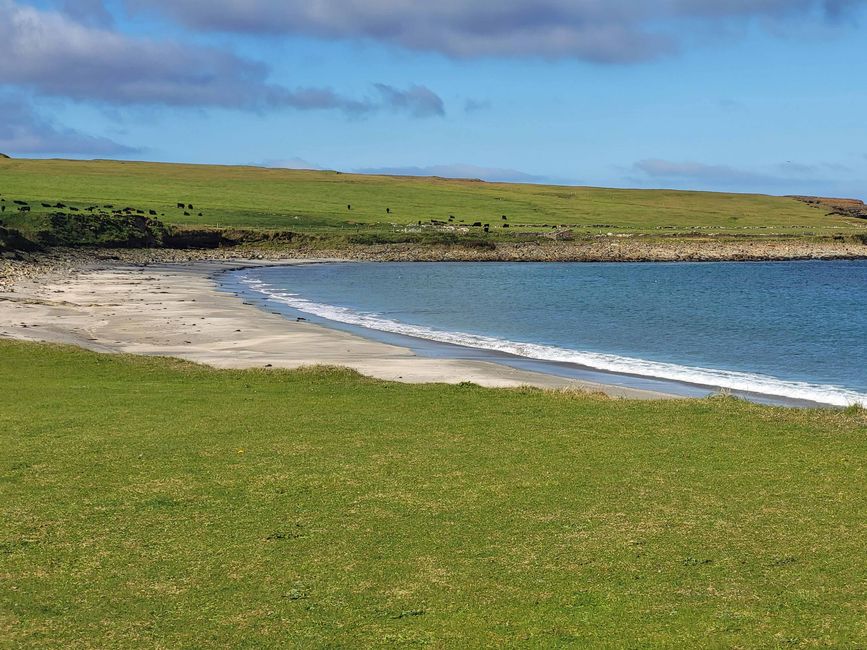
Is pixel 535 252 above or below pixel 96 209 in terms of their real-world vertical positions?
below

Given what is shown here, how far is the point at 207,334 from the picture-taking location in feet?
142

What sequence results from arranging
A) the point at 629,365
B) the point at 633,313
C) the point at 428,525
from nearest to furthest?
the point at 428,525, the point at 629,365, the point at 633,313

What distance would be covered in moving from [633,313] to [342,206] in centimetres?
10366

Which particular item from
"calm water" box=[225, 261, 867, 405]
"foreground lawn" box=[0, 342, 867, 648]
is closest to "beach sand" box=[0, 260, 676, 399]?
"calm water" box=[225, 261, 867, 405]

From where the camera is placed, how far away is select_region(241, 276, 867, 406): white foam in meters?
31.1

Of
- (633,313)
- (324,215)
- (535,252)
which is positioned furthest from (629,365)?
(324,215)

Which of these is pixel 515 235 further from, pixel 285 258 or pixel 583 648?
pixel 583 648

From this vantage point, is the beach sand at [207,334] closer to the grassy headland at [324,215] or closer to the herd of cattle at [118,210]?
the grassy headland at [324,215]

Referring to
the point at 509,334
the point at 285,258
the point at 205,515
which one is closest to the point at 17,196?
the point at 285,258

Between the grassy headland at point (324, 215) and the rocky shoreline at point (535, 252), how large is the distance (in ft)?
8.31

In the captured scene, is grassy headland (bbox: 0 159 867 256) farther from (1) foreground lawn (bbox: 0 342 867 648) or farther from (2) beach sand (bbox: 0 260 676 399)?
(1) foreground lawn (bbox: 0 342 867 648)

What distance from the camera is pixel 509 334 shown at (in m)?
51.1

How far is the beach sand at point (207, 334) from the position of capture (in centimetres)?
3238

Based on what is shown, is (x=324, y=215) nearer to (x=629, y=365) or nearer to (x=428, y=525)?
(x=629, y=365)
